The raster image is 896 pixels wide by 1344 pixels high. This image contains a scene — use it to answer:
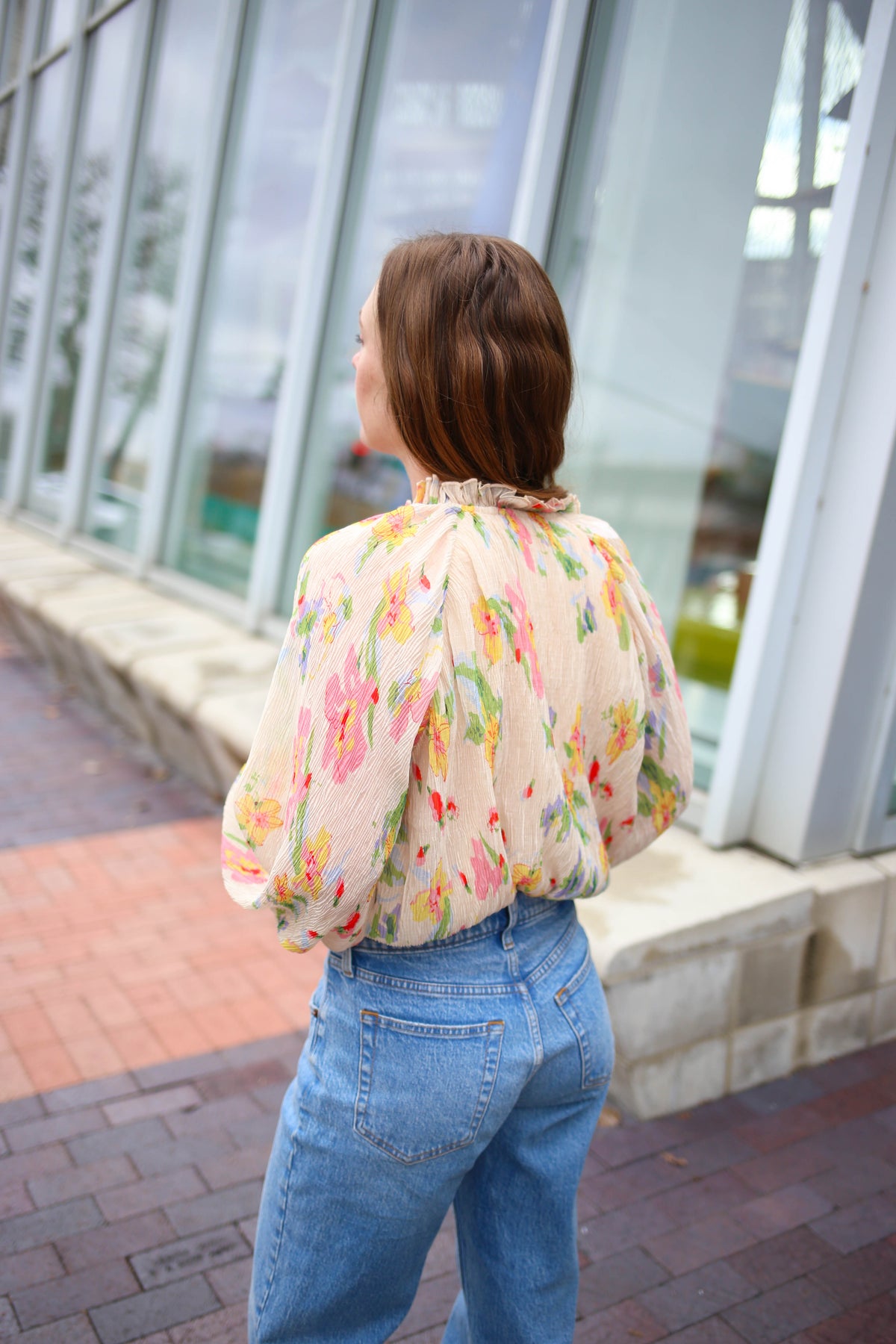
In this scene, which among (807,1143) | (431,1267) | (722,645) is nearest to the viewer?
(431,1267)

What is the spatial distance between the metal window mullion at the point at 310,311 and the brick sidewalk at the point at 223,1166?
2427 millimetres

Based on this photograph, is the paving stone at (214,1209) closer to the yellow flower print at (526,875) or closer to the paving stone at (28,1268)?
the paving stone at (28,1268)

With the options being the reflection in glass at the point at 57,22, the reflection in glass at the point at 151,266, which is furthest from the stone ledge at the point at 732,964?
the reflection in glass at the point at 57,22

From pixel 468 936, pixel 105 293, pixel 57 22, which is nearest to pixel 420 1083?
pixel 468 936

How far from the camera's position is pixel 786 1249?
248 cm

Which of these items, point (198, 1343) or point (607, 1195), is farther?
point (607, 1195)

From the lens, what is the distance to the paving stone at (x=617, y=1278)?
7.54 ft

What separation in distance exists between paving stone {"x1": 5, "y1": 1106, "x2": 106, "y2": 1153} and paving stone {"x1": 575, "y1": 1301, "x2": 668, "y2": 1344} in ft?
3.24

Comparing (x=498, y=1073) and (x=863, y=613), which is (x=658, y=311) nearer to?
(x=863, y=613)

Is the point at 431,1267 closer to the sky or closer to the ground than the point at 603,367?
closer to the ground

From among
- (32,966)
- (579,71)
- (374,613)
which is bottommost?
(32,966)

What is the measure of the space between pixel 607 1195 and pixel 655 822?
1.42 meters

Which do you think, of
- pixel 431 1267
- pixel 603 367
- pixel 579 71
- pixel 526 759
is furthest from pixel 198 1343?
pixel 579 71

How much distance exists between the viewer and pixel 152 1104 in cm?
279
